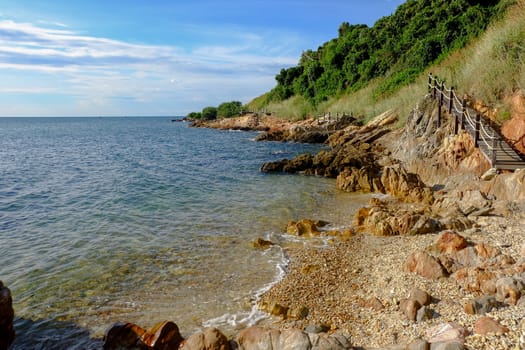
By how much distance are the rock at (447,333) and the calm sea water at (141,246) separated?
3.04m

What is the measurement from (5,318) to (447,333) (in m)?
6.53

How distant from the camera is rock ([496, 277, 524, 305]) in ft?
19.2

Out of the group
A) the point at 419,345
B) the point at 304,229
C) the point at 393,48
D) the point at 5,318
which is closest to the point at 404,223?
the point at 304,229

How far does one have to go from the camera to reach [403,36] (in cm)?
4325

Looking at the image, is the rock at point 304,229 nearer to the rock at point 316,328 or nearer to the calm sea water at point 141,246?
the calm sea water at point 141,246

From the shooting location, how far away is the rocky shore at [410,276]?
18.0 ft

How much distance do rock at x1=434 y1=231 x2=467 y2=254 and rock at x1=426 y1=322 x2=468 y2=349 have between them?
2923 millimetres

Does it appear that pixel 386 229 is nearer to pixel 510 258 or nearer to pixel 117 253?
pixel 510 258

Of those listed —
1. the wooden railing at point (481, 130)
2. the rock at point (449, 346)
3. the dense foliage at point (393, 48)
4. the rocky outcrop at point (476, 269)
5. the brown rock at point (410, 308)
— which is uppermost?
the dense foliage at point (393, 48)

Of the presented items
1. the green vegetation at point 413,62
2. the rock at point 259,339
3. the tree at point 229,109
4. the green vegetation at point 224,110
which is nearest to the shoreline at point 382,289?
the rock at point 259,339

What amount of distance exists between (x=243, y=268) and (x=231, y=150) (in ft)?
84.3

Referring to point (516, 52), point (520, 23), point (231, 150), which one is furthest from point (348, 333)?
point (231, 150)

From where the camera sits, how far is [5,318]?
20.3 feet

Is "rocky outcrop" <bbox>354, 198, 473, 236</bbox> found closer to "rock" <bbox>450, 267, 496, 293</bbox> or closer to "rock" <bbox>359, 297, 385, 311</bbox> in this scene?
"rock" <bbox>450, 267, 496, 293</bbox>
